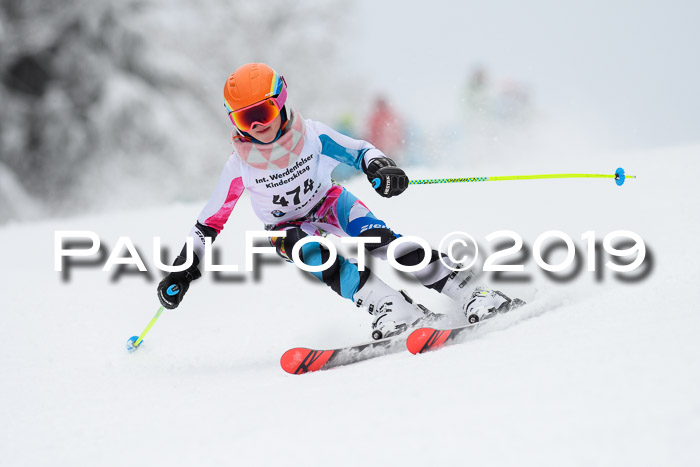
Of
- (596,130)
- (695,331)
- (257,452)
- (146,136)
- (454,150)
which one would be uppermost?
(596,130)

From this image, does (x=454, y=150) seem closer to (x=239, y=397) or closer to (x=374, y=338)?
(x=374, y=338)

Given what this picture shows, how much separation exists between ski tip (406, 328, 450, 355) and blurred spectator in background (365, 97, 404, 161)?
962cm

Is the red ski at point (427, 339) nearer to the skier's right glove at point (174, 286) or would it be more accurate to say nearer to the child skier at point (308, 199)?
the child skier at point (308, 199)

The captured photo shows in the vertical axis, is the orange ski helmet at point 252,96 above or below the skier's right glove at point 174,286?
above

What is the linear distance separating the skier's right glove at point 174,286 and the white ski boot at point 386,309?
85cm

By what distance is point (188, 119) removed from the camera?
1458 cm

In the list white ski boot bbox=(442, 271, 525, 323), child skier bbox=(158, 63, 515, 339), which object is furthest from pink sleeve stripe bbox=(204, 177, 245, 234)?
white ski boot bbox=(442, 271, 525, 323)

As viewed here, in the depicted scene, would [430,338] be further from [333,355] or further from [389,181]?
[389,181]

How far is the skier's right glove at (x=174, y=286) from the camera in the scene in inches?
124

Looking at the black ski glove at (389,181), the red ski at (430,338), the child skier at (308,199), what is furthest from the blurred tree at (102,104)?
the red ski at (430,338)

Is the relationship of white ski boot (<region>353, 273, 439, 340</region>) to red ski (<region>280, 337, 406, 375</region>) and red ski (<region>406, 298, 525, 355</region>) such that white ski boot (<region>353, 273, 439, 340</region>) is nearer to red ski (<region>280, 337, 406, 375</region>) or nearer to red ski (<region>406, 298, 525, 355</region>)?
red ski (<region>280, 337, 406, 375</region>)

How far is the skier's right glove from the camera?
3150mm

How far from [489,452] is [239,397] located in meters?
1.13

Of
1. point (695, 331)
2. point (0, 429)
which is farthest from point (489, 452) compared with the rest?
point (0, 429)
